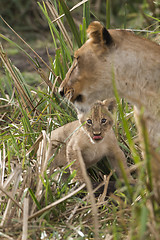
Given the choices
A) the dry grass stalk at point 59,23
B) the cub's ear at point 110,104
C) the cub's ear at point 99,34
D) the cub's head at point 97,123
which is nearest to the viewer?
the cub's ear at point 99,34

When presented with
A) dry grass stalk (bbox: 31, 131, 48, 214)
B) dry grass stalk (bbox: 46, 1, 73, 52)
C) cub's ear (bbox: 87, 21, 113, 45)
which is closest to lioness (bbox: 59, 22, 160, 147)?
cub's ear (bbox: 87, 21, 113, 45)

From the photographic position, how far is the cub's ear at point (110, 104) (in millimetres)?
2420

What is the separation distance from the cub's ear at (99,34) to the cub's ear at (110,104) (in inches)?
25.5

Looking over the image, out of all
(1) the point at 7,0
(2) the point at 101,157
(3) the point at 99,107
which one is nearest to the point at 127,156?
(2) the point at 101,157

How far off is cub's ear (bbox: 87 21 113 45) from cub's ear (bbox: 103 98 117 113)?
0.65m

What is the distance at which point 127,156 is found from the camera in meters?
2.53

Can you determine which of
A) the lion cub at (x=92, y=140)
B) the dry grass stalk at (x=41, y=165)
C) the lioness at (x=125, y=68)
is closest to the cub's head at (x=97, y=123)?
the lion cub at (x=92, y=140)

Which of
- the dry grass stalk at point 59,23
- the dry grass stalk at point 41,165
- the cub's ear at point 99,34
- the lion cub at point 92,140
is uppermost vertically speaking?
the cub's ear at point 99,34

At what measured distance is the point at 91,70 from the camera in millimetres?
1838

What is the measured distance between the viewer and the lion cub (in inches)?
91.5

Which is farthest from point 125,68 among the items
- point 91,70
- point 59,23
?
point 59,23

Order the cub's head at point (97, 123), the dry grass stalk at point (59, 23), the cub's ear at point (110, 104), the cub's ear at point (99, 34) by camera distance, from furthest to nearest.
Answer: the dry grass stalk at point (59, 23) → the cub's ear at point (110, 104) → the cub's head at point (97, 123) → the cub's ear at point (99, 34)

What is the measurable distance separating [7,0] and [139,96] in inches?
232

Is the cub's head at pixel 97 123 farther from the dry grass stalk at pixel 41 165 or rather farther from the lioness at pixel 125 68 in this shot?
the lioness at pixel 125 68
